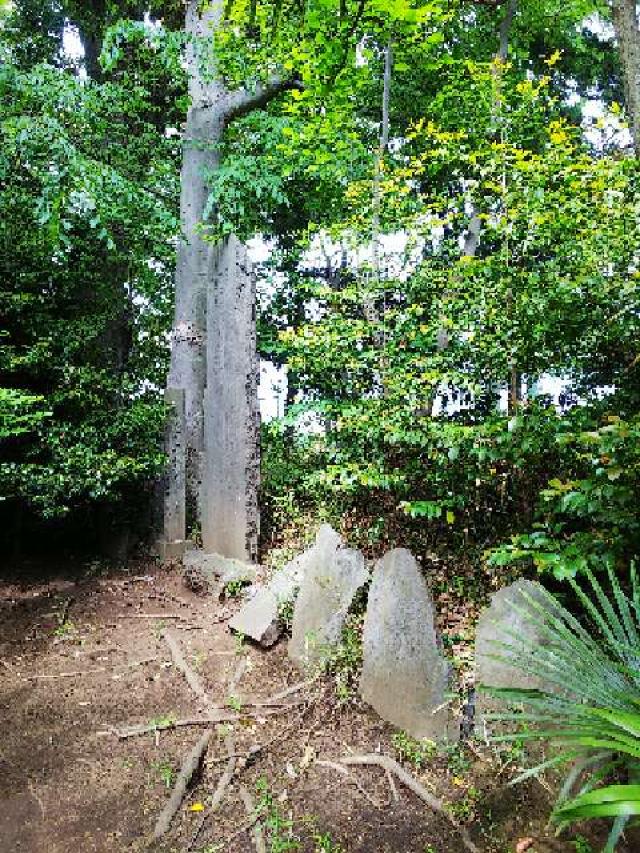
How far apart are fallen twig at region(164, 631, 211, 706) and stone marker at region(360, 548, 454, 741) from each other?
933mm

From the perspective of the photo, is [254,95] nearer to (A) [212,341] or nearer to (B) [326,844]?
(A) [212,341]

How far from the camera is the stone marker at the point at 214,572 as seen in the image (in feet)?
15.6

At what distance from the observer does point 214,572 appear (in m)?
4.90

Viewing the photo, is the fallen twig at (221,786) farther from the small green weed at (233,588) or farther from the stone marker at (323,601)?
the small green weed at (233,588)

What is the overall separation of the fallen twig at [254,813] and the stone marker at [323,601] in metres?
0.90

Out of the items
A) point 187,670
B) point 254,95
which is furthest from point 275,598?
point 254,95

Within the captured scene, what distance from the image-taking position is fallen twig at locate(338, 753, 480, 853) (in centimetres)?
216

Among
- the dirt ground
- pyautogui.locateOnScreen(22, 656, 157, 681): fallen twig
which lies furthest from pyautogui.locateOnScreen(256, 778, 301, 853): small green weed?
pyautogui.locateOnScreen(22, 656, 157, 681): fallen twig

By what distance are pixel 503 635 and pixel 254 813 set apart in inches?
48.7

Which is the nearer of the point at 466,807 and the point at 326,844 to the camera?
the point at 326,844

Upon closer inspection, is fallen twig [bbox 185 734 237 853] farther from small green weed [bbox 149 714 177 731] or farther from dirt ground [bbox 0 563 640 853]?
small green weed [bbox 149 714 177 731]

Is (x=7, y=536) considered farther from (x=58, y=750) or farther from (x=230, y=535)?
(x=58, y=750)

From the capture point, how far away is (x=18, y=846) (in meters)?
2.24

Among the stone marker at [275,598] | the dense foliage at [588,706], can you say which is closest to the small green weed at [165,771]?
the stone marker at [275,598]
